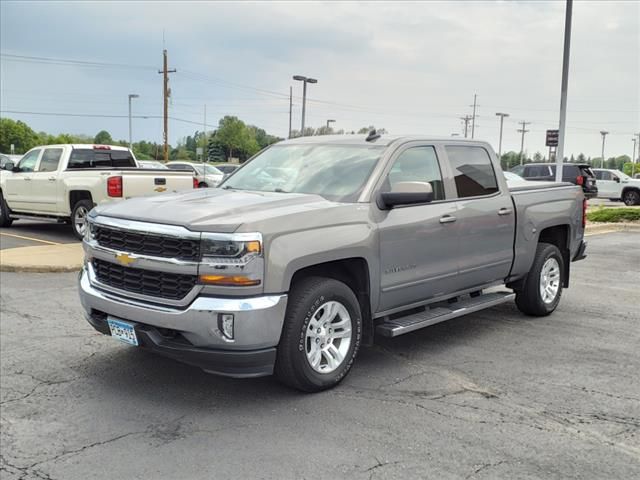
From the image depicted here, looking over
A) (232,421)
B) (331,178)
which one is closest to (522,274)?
(331,178)

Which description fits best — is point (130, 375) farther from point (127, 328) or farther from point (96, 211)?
point (96, 211)

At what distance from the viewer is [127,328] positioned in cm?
450

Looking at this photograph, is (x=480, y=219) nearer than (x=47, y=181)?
Yes

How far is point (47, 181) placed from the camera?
532 inches

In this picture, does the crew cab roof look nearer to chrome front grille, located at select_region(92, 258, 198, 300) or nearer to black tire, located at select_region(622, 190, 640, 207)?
chrome front grille, located at select_region(92, 258, 198, 300)

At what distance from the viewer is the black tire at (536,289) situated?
6977 mm

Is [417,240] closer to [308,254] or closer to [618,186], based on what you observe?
[308,254]

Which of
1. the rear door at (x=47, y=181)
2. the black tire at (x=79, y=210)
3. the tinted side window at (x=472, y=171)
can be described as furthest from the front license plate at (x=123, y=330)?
the rear door at (x=47, y=181)

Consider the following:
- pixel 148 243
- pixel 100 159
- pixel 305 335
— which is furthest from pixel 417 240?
pixel 100 159

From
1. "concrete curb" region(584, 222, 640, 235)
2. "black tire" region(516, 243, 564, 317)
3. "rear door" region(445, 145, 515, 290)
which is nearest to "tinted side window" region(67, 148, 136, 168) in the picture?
"rear door" region(445, 145, 515, 290)

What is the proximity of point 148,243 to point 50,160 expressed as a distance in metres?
10.6

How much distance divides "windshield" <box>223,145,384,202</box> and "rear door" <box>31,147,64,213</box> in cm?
852

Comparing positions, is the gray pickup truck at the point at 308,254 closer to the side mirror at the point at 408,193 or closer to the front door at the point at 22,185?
the side mirror at the point at 408,193

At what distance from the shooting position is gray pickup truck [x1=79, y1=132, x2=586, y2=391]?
4188 millimetres
